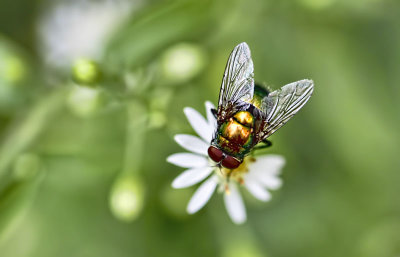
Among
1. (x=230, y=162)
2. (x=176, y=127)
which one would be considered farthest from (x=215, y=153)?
(x=176, y=127)

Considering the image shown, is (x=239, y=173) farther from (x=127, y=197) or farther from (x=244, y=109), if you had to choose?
(x=127, y=197)

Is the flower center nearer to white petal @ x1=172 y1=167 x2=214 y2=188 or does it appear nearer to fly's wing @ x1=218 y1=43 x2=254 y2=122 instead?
white petal @ x1=172 y1=167 x2=214 y2=188

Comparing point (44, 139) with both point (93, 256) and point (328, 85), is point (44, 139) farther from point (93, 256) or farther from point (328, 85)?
A: point (328, 85)

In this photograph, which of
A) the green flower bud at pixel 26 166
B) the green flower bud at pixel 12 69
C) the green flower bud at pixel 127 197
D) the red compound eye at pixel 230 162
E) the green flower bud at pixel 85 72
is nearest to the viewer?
the red compound eye at pixel 230 162

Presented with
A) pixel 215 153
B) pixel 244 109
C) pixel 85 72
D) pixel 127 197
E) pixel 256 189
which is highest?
pixel 85 72

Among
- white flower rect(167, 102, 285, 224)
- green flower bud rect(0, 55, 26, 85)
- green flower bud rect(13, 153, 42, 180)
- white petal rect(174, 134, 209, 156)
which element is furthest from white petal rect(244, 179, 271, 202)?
green flower bud rect(0, 55, 26, 85)

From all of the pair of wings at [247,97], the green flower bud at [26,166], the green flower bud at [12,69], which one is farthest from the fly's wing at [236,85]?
the green flower bud at [12,69]

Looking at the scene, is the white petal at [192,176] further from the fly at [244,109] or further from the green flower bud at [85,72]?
the green flower bud at [85,72]
